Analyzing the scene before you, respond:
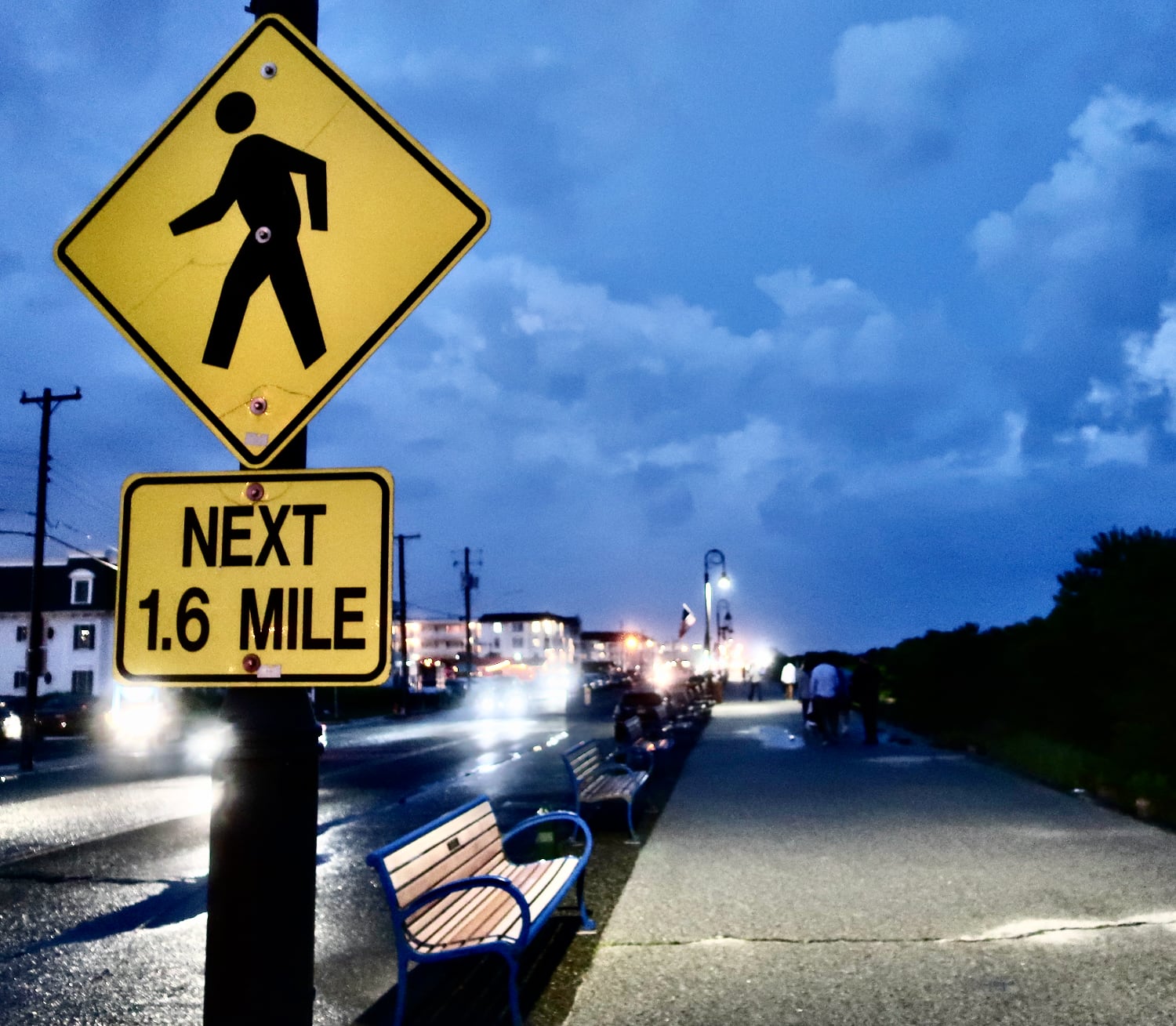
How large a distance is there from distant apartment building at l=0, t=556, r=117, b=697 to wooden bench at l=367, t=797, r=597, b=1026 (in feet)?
188

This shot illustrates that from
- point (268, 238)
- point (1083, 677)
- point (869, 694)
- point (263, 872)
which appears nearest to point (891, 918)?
point (263, 872)

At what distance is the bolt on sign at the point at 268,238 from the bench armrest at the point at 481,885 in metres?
3.40

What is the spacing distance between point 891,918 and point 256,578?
5.77 metres

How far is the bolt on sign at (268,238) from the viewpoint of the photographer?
2395mm

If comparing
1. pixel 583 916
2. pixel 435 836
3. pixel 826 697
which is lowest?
pixel 583 916

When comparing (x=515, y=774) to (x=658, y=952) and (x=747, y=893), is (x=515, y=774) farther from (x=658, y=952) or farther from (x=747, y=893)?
(x=658, y=952)

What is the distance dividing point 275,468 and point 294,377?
0.20 meters

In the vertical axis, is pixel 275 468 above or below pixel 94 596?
below

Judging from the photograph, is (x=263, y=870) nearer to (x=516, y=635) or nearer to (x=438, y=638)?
(x=438, y=638)

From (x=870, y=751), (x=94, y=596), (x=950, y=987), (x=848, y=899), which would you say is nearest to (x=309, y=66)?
(x=950, y=987)

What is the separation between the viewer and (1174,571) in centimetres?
1257

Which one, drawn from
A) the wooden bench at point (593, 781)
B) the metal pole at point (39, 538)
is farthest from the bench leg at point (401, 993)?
the metal pole at point (39, 538)

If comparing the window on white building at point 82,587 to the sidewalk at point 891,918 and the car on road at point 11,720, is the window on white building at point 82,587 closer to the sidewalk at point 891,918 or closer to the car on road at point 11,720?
the car on road at point 11,720

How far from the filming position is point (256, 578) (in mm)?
2309
